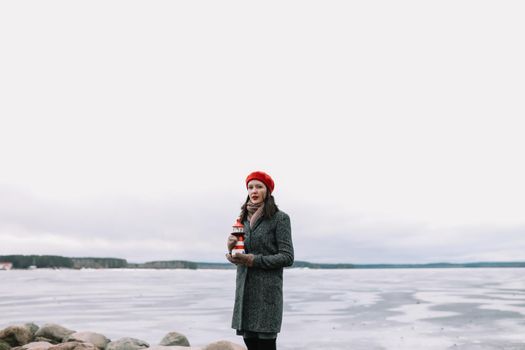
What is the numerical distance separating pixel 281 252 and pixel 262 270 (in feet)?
0.72

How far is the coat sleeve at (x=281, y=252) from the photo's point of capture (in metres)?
4.65

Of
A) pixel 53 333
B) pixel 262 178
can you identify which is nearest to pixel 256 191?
pixel 262 178

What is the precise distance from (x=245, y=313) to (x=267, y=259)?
50 cm

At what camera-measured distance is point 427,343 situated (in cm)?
1349

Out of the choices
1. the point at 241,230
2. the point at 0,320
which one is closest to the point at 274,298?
the point at 241,230

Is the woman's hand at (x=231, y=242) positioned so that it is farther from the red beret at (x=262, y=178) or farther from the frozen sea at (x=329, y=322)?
the frozen sea at (x=329, y=322)

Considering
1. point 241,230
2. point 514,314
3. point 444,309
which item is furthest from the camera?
point 444,309

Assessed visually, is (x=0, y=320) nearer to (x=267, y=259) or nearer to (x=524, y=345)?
(x=524, y=345)

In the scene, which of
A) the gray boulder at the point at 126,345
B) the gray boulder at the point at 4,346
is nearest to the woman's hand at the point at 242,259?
the gray boulder at the point at 126,345

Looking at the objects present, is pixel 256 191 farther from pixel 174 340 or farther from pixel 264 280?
pixel 174 340

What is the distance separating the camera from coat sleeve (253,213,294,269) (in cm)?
465

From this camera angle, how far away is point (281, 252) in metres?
4.71

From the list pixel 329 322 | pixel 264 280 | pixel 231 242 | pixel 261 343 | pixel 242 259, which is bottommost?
pixel 329 322

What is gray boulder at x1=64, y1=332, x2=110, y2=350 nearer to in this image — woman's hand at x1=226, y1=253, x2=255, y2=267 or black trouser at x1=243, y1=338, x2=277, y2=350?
black trouser at x1=243, y1=338, x2=277, y2=350
